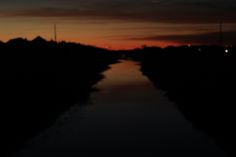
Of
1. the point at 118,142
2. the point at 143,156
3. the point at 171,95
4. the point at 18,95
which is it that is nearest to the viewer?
the point at 143,156

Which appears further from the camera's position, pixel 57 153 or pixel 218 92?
pixel 218 92

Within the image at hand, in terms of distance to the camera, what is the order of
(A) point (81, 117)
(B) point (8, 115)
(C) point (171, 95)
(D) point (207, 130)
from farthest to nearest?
(C) point (171, 95)
(A) point (81, 117)
(B) point (8, 115)
(D) point (207, 130)

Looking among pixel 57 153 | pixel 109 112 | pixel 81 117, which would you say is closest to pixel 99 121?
pixel 81 117

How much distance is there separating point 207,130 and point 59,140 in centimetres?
669

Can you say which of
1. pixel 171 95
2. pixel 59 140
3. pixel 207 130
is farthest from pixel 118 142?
pixel 171 95

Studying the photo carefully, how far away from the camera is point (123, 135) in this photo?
2333cm

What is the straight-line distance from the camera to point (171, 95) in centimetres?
4250

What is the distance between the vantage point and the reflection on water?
1956 centimetres

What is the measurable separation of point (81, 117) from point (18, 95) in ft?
20.4

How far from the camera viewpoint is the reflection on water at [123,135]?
64.2 feet

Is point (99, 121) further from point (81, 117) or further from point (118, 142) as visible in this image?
point (118, 142)

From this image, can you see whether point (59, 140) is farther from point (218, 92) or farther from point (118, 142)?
point (218, 92)

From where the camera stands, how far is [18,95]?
34.7 m

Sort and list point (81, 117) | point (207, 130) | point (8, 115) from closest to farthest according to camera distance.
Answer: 1. point (207, 130)
2. point (8, 115)
3. point (81, 117)
